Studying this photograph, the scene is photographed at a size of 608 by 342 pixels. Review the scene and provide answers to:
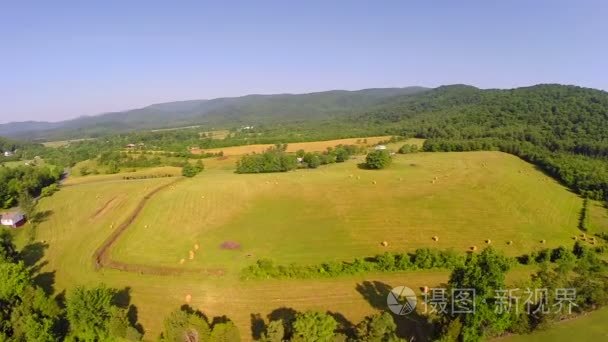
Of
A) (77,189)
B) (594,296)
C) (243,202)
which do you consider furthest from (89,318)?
(77,189)

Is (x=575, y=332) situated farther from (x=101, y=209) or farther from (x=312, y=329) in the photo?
(x=101, y=209)

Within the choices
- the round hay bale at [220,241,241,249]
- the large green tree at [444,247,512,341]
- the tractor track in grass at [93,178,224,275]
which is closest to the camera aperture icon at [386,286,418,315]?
the large green tree at [444,247,512,341]

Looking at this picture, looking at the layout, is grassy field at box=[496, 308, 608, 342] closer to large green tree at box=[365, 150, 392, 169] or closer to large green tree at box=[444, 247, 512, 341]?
large green tree at box=[444, 247, 512, 341]

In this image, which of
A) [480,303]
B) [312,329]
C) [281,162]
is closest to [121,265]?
[312,329]

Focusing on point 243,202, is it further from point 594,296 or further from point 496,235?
point 594,296

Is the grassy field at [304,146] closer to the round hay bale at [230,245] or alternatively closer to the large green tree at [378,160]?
the large green tree at [378,160]

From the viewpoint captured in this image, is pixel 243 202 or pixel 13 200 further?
pixel 13 200
